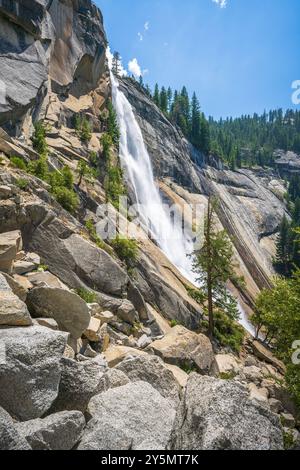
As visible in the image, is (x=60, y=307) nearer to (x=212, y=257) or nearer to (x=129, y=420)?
(x=129, y=420)

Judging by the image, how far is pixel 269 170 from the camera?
13550cm

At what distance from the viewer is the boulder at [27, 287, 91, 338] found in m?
8.24

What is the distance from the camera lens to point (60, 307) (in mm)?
8461

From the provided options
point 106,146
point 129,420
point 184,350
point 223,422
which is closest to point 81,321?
point 129,420

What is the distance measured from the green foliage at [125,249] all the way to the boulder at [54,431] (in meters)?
18.9

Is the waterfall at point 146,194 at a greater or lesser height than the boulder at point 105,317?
greater

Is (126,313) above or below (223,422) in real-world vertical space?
below

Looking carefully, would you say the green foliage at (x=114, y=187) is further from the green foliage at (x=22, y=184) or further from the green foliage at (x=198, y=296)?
the green foliage at (x=22, y=184)

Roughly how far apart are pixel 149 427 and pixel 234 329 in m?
27.6

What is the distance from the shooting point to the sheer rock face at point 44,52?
28.8m

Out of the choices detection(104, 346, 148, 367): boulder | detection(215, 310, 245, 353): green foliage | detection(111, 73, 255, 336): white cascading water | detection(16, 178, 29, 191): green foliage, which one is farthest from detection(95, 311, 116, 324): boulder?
detection(111, 73, 255, 336): white cascading water

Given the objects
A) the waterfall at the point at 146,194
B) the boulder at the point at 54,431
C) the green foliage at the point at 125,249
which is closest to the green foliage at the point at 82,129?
the waterfall at the point at 146,194

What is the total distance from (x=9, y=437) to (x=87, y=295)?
1083 cm
